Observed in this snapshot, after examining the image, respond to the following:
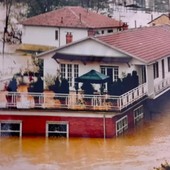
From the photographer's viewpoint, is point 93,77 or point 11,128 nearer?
point 93,77

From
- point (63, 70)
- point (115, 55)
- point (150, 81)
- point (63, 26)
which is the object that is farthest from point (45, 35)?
point (150, 81)

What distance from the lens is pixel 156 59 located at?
3842 mm

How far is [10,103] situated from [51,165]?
1.57 ft

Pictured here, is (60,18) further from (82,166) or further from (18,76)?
(82,166)

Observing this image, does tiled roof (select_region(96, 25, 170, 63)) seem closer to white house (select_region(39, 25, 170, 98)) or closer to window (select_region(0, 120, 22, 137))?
white house (select_region(39, 25, 170, 98))

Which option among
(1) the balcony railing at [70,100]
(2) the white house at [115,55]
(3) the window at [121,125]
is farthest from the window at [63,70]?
(3) the window at [121,125]

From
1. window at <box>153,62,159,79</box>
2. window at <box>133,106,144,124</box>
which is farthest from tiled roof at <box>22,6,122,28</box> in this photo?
window at <box>133,106,144,124</box>

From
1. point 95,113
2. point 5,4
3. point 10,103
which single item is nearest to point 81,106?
point 95,113

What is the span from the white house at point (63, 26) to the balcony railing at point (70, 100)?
28cm

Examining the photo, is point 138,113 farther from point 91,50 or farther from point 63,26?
point 63,26

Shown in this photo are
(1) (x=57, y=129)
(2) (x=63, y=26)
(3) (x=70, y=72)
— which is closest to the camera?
(2) (x=63, y=26)

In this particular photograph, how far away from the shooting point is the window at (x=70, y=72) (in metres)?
3.85

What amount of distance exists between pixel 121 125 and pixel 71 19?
2.01 ft

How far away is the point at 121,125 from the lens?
3967mm
